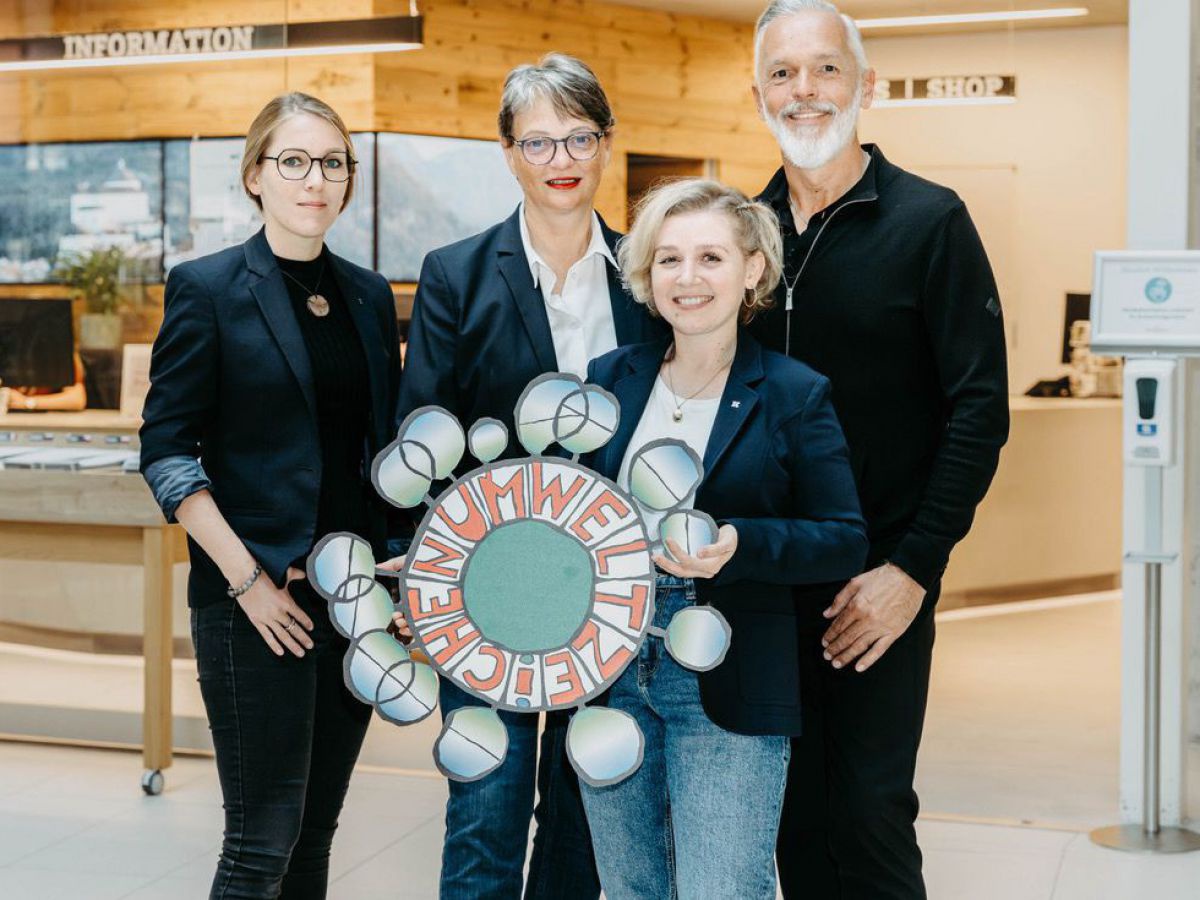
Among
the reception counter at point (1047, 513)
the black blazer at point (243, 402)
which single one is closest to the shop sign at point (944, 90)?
the reception counter at point (1047, 513)

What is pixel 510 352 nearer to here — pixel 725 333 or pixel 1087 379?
pixel 725 333

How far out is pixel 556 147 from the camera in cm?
216

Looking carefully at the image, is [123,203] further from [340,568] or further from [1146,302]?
[340,568]

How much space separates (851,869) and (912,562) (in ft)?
1.58

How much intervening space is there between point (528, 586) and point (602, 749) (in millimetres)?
221

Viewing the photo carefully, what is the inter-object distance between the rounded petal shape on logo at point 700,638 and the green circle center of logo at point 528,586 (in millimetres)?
118

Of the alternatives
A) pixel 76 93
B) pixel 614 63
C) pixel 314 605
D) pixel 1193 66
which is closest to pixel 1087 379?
pixel 1193 66

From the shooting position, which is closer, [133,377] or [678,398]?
[678,398]

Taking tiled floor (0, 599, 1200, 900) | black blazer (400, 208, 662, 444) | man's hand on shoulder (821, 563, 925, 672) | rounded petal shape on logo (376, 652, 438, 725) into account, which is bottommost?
tiled floor (0, 599, 1200, 900)

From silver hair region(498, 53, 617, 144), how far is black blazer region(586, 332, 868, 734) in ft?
1.42

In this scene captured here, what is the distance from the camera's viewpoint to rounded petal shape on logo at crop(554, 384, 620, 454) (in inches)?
74.7

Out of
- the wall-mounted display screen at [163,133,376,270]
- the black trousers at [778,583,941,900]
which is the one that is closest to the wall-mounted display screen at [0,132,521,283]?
the wall-mounted display screen at [163,133,376,270]

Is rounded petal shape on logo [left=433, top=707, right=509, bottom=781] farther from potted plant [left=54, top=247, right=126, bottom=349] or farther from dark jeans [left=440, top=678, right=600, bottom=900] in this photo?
potted plant [left=54, top=247, right=126, bottom=349]

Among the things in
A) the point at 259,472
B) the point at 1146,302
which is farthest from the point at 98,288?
the point at 1146,302
